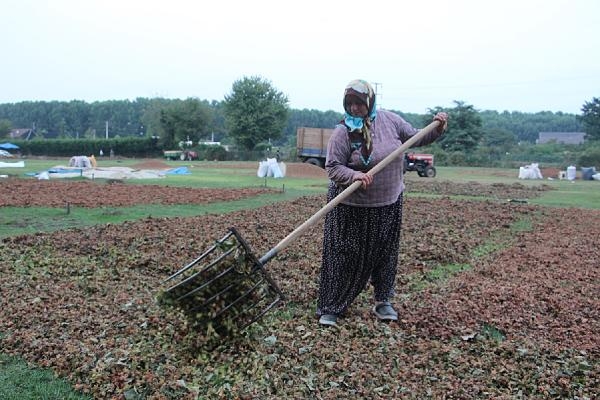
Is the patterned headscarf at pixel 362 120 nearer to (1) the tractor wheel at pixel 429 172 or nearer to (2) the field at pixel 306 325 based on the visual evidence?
(2) the field at pixel 306 325

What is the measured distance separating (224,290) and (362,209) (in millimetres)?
1406

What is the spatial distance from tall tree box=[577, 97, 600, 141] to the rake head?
224ft

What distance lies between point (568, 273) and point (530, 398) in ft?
13.6

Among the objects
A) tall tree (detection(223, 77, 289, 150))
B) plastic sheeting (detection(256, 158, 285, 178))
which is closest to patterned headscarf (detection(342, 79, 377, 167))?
plastic sheeting (detection(256, 158, 285, 178))

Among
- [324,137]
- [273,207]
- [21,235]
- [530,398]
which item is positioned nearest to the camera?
[530,398]

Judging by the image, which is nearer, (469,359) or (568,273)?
(469,359)

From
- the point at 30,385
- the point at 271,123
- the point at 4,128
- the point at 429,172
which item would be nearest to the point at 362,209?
the point at 30,385

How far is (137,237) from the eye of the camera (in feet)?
30.0

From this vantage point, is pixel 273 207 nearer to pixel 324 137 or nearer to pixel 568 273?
pixel 568 273

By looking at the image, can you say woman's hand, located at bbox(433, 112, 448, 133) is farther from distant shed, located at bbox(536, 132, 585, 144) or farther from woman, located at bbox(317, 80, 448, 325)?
distant shed, located at bbox(536, 132, 585, 144)

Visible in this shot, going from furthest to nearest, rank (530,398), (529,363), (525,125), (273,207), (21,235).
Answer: (525,125), (273,207), (21,235), (529,363), (530,398)

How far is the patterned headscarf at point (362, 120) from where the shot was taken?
482 cm

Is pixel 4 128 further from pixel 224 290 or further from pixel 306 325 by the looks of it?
pixel 224 290

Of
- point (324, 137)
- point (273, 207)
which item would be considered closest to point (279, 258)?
point (273, 207)
